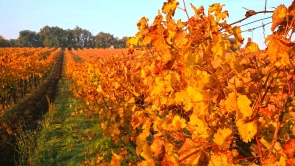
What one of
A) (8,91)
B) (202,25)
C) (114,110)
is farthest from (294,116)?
(8,91)

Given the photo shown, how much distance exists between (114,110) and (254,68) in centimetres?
262

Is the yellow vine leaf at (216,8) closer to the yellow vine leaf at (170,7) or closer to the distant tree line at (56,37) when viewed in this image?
the yellow vine leaf at (170,7)

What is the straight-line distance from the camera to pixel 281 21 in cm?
110

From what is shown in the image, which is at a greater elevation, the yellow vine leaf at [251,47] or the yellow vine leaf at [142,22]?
the yellow vine leaf at [142,22]

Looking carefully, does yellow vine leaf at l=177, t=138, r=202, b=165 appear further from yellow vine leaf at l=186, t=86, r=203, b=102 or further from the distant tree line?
the distant tree line

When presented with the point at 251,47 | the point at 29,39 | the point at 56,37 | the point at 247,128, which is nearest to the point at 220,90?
the point at 247,128

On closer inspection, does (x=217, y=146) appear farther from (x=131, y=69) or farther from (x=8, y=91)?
(x=8, y=91)

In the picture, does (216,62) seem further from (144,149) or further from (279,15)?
(144,149)

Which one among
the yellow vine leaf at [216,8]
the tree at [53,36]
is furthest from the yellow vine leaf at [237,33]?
the tree at [53,36]

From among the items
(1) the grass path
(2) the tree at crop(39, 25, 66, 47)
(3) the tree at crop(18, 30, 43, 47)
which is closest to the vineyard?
(1) the grass path

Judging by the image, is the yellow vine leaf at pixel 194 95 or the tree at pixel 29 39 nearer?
the yellow vine leaf at pixel 194 95

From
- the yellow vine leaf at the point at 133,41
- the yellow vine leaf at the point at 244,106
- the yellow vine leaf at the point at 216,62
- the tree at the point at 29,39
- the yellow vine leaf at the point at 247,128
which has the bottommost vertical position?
the yellow vine leaf at the point at 247,128

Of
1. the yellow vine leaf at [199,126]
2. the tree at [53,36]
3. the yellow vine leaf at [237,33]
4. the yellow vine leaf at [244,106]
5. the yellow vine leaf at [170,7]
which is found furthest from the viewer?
the tree at [53,36]

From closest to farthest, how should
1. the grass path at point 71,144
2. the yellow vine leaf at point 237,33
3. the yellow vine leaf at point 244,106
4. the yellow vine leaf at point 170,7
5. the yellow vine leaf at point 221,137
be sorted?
the yellow vine leaf at point 244,106, the yellow vine leaf at point 221,137, the yellow vine leaf at point 170,7, the yellow vine leaf at point 237,33, the grass path at point 71,144
